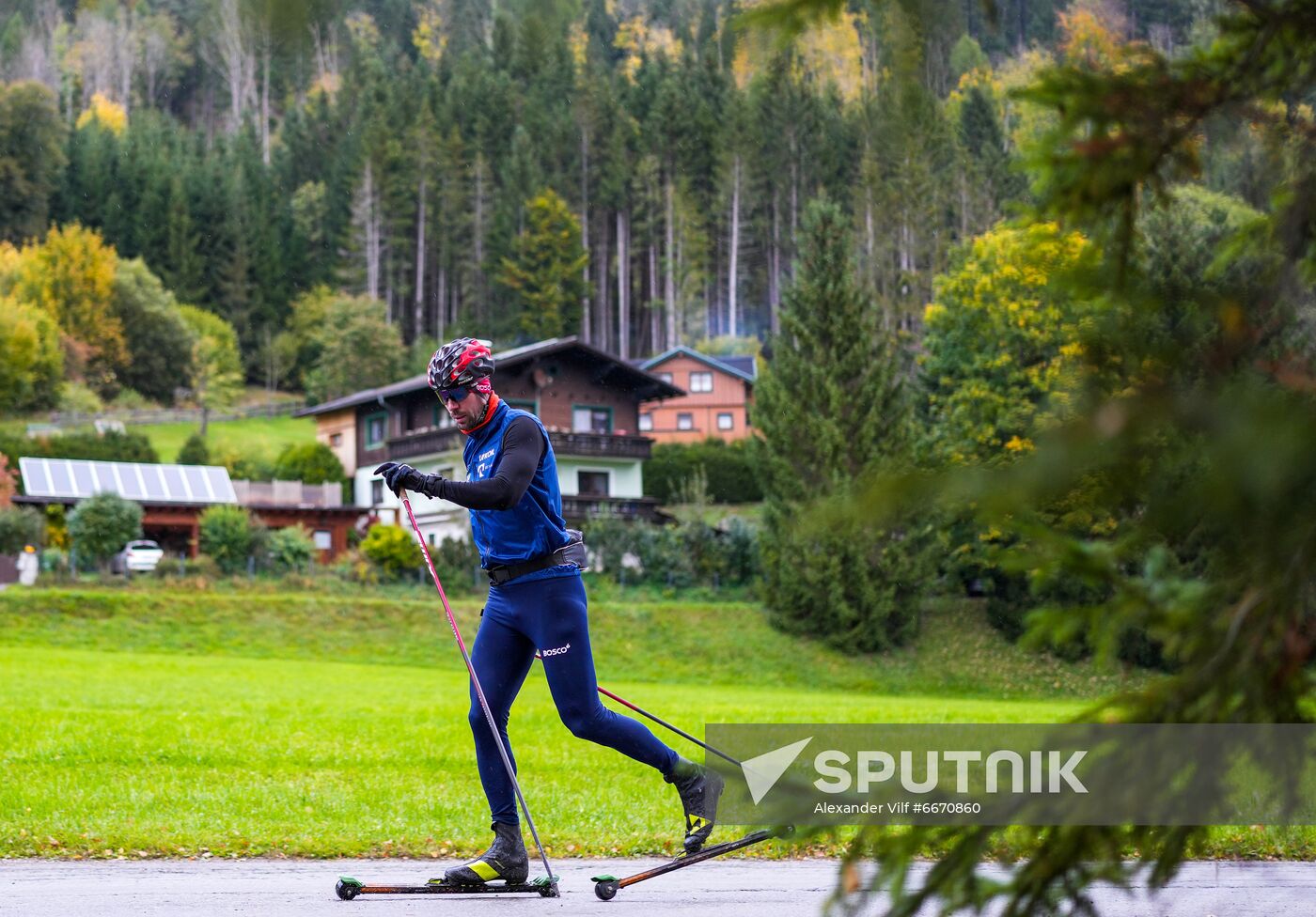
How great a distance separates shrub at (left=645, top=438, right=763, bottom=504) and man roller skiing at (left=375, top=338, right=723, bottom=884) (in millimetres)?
62860

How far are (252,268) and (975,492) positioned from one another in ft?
369

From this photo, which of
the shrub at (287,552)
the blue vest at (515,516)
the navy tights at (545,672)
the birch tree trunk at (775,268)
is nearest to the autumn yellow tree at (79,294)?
the birch tree trunk at (775,268)

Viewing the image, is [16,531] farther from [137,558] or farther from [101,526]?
[137,558]

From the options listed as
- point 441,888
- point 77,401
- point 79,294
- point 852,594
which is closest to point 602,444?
point 852,594

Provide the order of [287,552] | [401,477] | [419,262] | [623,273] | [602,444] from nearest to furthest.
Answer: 1. [401,477]
2. [287,552]
3. [602,444]
4. [623,273]
5. [419,262]

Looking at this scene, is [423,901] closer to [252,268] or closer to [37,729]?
[37,729]

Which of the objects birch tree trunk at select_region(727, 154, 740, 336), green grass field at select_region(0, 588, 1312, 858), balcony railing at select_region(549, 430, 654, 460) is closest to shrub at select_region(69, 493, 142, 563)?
green grass field at select_region(0, 588, 1312, 858)

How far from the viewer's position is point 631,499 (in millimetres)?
60438

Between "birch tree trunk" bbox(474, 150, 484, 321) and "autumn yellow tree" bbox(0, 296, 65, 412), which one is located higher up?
"birch tree trunk" bbox(474, 150, 484, 321)

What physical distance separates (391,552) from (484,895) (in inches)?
1682

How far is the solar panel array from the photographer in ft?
189

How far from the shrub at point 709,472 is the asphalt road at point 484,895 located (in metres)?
62.5

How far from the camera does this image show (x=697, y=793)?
6.93 m

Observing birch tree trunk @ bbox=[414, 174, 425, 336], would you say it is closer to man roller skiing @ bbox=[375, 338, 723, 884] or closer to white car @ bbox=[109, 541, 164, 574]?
white car @ bbox=[109, 541, 164, 574]
